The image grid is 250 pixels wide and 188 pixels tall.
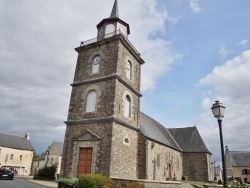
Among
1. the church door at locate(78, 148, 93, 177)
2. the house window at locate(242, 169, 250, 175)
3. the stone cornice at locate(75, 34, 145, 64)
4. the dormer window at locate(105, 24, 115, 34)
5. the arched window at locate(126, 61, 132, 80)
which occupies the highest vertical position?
the dormer window at locate(105, 24, 115, 34)

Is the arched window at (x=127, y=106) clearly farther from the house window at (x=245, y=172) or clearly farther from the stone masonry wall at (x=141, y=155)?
the house window at (x=245, y=172)

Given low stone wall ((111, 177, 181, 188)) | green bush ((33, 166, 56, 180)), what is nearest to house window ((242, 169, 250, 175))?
low stone wall ((111, 177, 181, 188))

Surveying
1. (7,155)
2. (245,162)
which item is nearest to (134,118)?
(7,155)

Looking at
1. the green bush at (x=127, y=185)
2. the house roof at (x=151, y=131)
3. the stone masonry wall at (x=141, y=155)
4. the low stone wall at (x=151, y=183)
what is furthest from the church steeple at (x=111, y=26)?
the green bush at (x=127, y=185)

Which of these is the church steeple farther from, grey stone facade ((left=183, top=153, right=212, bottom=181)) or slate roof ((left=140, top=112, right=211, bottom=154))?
grey stone facade ((left=183, top=153, right=212, bottom=181))

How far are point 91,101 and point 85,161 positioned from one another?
4.72m

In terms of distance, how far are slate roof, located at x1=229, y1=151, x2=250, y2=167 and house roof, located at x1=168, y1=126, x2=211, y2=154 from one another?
76.2ft

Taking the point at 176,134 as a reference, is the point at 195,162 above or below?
below

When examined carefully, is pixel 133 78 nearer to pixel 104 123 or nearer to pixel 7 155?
pixel 104 123

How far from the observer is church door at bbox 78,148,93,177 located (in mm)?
15734

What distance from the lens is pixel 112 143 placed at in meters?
15.1

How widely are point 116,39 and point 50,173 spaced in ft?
50.5

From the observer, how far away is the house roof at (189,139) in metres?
31.3

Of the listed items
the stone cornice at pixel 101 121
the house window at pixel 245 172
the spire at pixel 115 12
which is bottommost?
the house window at pixel 245 172
